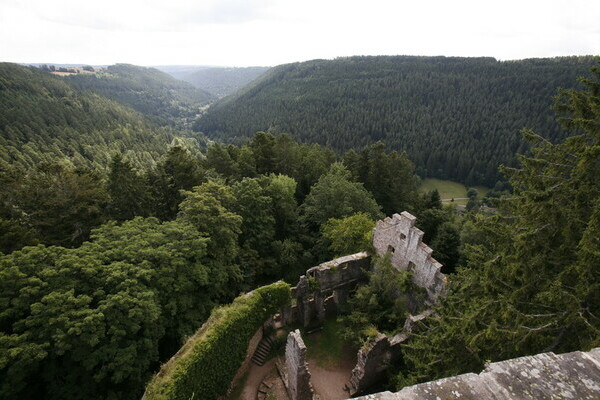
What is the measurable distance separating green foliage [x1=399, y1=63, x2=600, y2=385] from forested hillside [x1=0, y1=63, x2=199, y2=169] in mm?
98088

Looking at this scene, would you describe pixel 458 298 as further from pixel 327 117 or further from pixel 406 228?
pixel 327 117

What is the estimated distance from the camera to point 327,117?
529ft

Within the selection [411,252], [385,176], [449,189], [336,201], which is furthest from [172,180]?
[449,189]

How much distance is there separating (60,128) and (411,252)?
131226 mm

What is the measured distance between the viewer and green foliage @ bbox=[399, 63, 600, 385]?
9641 mm

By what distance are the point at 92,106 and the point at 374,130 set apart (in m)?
134

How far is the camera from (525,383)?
4.34 meters

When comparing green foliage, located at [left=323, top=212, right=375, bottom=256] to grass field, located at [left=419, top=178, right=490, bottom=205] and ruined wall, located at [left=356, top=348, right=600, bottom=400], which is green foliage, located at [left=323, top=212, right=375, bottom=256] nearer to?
ruined wall, located at [left=356, top=348, right=600, bottom=400]

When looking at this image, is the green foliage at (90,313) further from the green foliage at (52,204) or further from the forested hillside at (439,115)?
the forested hillside at (439,115)

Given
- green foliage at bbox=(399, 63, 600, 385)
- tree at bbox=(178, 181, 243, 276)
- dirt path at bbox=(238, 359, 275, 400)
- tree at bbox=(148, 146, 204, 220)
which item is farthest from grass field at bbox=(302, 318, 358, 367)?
tree at bbox=(148, 146, 204, 220)

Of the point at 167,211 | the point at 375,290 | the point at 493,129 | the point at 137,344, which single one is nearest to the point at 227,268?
the point at 137,344

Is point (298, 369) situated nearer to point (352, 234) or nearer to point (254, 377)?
point (254, 377)

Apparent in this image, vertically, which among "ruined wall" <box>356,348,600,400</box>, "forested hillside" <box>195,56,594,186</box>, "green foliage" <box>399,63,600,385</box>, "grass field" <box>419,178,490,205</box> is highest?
"ruined wall" <box>356,348,600,400</box>

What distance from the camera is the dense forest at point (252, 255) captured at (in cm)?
1077
